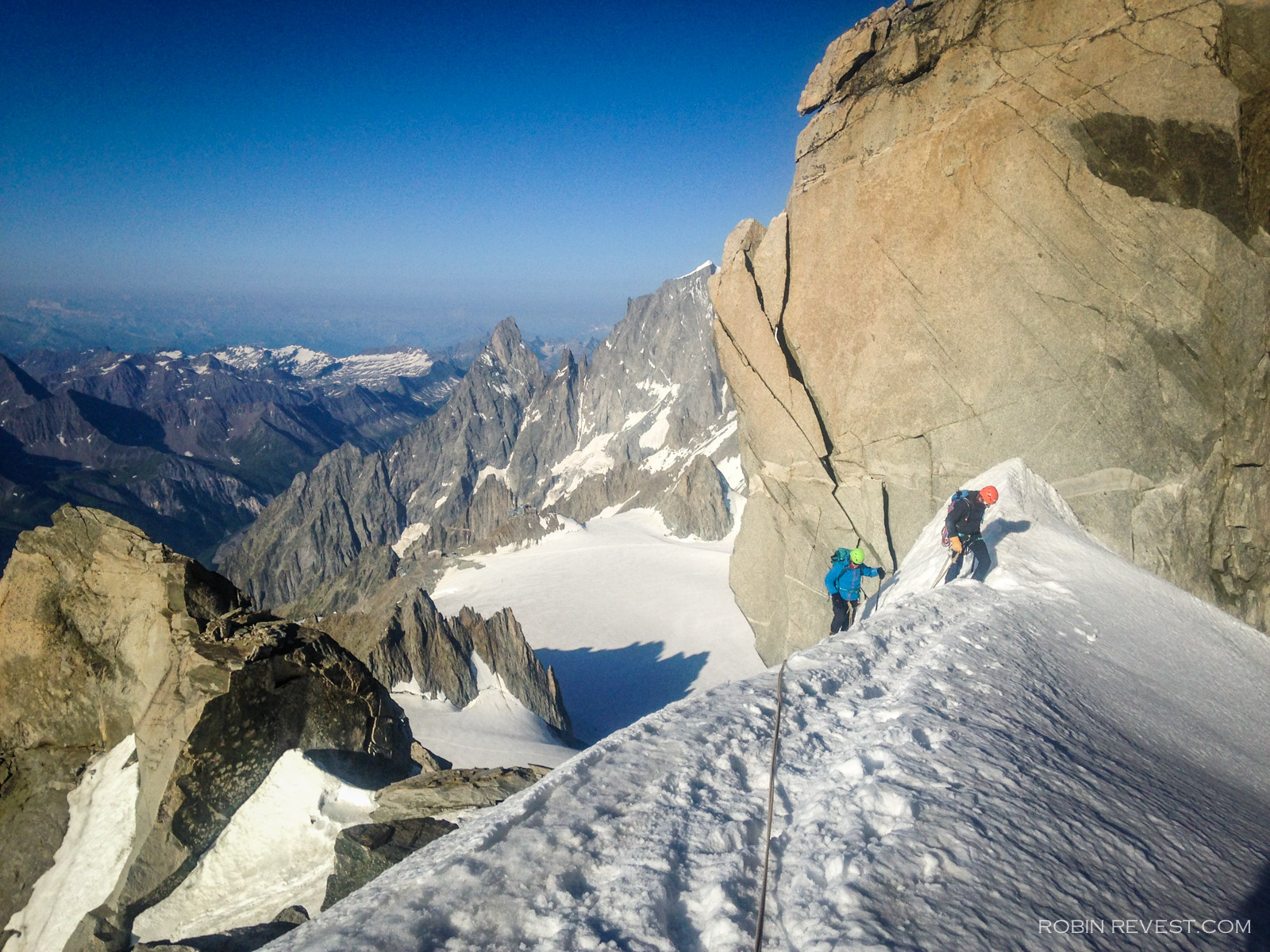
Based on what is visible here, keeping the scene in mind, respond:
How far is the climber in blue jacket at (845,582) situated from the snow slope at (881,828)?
4.30 m

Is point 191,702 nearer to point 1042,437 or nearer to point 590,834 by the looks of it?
point 590,834

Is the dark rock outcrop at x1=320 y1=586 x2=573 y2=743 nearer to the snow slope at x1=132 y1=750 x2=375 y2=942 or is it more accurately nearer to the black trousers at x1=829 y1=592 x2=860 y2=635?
the snow slope at x1=132 y1=750 x2=375 y2=942

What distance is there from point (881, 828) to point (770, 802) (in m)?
0.77

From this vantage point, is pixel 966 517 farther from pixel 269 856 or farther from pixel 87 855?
pixel 87 855

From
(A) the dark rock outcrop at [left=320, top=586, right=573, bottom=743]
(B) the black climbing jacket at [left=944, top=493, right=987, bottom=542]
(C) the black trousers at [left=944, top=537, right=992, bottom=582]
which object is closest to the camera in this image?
(B) the black climbing jacket at [left=944, top=493, right=987, bottom=542]

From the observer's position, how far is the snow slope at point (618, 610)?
42062mm

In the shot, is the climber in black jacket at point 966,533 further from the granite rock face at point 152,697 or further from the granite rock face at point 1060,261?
the granite rock face at point 152,697

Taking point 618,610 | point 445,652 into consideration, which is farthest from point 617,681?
point 445,652

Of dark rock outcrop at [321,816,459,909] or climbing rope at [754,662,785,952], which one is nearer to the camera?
climbing rope at [754,662,785,952]

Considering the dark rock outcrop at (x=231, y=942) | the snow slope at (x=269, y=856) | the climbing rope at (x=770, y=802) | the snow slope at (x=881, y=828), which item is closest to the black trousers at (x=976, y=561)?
the snow slope at (x=881, y=828)

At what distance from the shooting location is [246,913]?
7578 millimetres

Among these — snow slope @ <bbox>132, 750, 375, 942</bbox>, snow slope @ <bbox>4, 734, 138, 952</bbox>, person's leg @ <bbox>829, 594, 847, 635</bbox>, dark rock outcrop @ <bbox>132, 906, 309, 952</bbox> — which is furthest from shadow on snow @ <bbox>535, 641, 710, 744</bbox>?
dark rock outcrop @ <bbox>132, 906, 309, 952</bbox>

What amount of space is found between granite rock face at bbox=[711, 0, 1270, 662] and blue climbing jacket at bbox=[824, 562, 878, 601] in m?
7.22

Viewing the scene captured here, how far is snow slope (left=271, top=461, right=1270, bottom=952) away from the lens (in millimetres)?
3549
